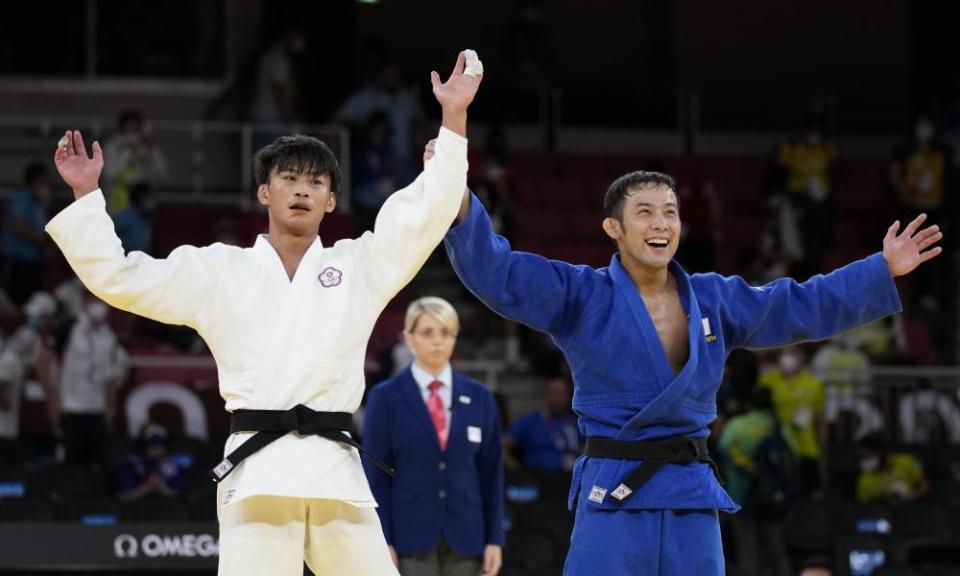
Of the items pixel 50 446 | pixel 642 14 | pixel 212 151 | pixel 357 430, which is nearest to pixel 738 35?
pixel 642 14

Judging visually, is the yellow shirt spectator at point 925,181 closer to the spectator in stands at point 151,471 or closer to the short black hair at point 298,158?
Answer: the spectator in stands at point 151,471

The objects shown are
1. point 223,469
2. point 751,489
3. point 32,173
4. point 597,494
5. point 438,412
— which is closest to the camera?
point 223,469

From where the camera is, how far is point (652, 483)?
205 inches

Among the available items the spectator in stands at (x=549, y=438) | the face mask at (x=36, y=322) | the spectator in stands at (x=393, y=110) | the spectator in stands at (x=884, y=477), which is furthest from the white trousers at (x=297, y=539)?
the spectator in stands at (x=393, y=110)

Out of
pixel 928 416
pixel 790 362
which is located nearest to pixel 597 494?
pixel 790 362

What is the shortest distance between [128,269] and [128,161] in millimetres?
9604

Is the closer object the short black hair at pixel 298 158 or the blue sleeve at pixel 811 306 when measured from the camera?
the short black hair at pixel 298 158

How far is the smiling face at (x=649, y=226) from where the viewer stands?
5438 millimetres

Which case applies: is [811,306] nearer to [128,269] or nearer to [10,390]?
[128,269]

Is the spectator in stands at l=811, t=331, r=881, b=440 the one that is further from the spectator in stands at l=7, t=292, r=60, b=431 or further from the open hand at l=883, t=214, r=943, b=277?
the open hand at l=883, t=214, r=943, b=277

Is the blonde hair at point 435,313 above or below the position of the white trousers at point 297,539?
above

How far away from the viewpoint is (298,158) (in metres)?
5.15

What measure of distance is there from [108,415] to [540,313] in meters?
7.43

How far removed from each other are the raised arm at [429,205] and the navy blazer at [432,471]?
2391 mm
